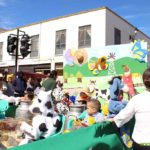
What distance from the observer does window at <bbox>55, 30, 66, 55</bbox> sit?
2941cm

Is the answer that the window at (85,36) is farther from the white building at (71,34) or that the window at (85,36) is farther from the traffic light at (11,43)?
the traffic light at (11,43)

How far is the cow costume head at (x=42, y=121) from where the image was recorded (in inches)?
152

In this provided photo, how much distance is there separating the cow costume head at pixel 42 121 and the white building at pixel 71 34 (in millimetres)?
22184

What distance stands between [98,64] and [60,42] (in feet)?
59.1

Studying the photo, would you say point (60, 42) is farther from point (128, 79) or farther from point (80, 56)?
point (128, 79)

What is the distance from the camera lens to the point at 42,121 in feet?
12.7

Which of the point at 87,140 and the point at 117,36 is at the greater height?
the point at 117,36

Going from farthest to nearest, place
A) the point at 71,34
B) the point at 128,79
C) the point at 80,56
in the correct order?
1. the point at 71,34
2. the point at 80,56
3. the point at 128,79

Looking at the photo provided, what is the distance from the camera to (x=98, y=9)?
26.9 m

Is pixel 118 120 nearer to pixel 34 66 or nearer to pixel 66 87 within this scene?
pixel 66 87

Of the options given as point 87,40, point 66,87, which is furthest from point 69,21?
point 66,87

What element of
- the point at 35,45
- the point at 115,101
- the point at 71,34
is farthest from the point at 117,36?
the point at 115,101

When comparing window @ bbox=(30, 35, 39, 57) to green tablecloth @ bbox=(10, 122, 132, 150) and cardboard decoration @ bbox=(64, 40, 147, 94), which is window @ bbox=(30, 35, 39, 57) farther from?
green tablecloth @ bbox=(10, 122, 132, 150)

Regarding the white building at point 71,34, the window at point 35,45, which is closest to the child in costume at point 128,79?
the white building at point 71,34
